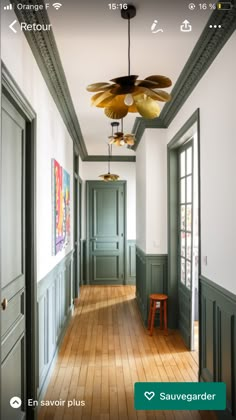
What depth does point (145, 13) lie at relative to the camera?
181 centimetres

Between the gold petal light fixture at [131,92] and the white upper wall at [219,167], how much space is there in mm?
472

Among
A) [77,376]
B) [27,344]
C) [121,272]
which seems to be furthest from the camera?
[121,272]

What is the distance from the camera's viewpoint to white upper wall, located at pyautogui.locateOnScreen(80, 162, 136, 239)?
6383 millimetres

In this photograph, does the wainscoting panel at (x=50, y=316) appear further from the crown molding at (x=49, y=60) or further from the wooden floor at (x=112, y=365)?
the crown molding at (x=49, y=60)

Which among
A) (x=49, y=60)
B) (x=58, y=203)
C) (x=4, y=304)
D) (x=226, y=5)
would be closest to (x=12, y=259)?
(x=4, y=304)

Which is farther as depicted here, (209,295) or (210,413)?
(209,295)

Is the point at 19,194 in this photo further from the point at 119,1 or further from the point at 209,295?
the point at 209,295

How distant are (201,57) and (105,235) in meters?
4.45

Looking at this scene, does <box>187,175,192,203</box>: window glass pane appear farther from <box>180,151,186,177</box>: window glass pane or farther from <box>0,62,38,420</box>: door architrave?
<box>0,62,38,420</box>: door architrave

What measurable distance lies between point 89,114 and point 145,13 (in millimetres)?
2109

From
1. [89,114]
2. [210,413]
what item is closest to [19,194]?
[210,413]

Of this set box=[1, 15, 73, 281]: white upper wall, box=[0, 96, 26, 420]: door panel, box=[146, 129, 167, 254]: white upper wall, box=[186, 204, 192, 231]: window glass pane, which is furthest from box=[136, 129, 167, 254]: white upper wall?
box=[0, 96, 26, 420]: door panel

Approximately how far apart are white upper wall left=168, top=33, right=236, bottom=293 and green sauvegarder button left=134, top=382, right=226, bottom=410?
0.60 m

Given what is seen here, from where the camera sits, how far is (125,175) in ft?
21.1
